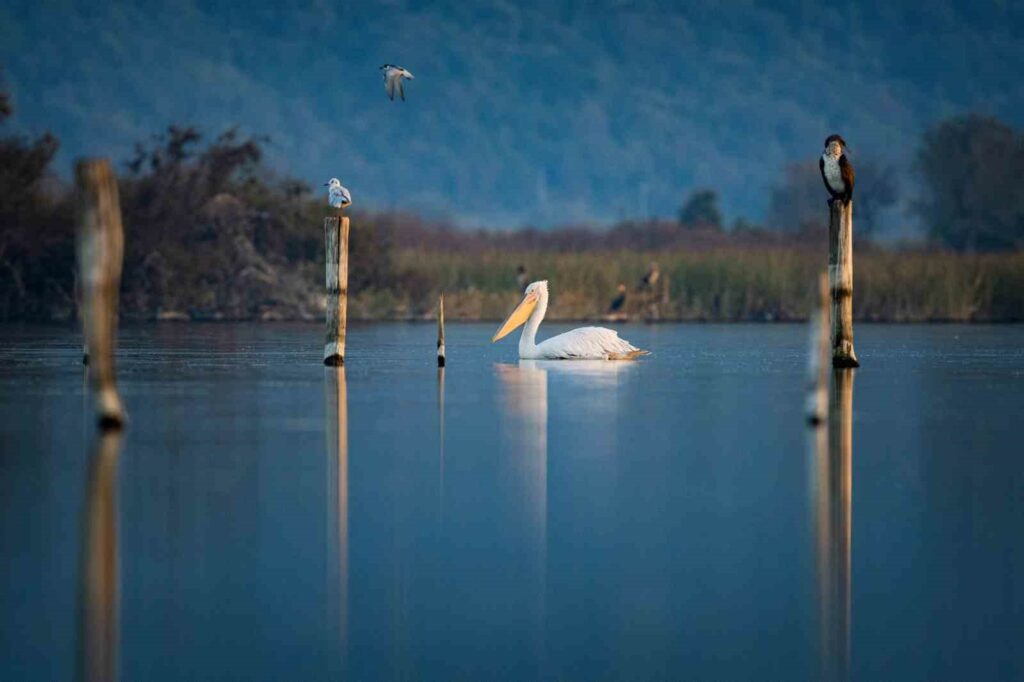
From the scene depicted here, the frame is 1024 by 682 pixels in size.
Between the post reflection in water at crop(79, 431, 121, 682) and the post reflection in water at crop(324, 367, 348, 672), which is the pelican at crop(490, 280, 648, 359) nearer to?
the post reflection in water at crop(324, 367, 348, 672)

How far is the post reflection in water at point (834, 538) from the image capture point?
6441 mm

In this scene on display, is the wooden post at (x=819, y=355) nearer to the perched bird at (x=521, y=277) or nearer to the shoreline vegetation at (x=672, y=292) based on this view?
the shoreline vegetation at (x=672, y=292)

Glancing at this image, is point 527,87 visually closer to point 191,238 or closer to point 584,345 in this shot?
point 191,238

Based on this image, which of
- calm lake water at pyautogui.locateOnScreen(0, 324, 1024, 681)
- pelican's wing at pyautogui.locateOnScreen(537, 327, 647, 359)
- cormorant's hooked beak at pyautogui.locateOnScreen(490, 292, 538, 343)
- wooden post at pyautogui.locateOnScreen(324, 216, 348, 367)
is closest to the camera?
calm lake water at pyautogui.locateOnScreen(0, 324, 1024, 681)

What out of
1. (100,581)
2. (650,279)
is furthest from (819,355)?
(650,279)

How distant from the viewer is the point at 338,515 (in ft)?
28.3

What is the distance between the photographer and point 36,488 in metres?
9.29

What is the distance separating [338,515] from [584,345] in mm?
11911

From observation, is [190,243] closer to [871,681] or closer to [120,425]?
[120,425]

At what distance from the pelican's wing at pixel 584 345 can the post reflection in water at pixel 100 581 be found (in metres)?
10.7

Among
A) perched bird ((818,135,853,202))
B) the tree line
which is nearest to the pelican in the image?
perched bird ((818,135,853,202))

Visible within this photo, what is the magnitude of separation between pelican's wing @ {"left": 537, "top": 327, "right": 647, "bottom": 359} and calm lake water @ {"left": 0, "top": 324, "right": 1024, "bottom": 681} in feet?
17.4

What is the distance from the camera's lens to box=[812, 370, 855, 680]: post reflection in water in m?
6.44

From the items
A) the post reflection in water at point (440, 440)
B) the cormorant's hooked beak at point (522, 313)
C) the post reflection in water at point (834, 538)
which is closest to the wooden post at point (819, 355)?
the post reflection in water at point (834, 538)
